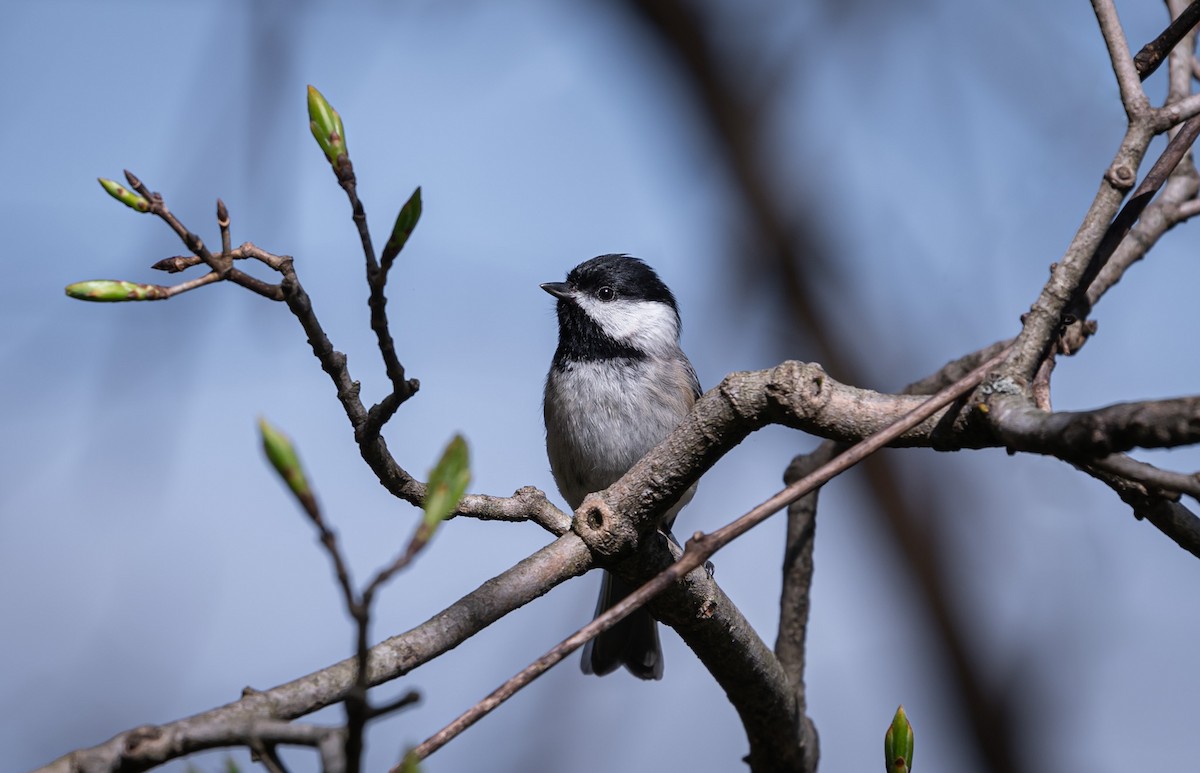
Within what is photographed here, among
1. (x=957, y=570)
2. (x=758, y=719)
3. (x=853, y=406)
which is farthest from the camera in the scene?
(x=957, y=570)

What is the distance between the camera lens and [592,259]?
4.57 m

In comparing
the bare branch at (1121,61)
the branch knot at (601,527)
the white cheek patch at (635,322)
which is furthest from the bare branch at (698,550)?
the white cheek patch at (635,322)

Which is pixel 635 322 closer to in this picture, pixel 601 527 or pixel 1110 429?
pixel 601 527

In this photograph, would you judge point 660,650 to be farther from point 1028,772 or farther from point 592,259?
point 592,259

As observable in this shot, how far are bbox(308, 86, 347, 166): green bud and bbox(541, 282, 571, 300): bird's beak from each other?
9.81 ft

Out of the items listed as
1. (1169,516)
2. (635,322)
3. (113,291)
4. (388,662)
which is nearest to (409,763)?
(388,662)

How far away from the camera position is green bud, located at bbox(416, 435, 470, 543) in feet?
3.44

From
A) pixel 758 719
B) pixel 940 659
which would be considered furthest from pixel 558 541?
pixel 940 659

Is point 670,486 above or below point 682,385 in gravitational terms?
below

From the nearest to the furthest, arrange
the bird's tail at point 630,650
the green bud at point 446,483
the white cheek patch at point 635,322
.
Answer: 1. the green bud at point 446,483
2. the bird's tail at point 630,650
3. the white cheek patch at point 635,322

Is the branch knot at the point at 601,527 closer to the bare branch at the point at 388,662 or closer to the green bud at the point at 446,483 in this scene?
the bare branch at the point at 388,662

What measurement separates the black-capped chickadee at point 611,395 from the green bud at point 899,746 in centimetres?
221

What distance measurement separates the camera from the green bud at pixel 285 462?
0.95 meters

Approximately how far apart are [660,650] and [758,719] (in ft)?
3.74
